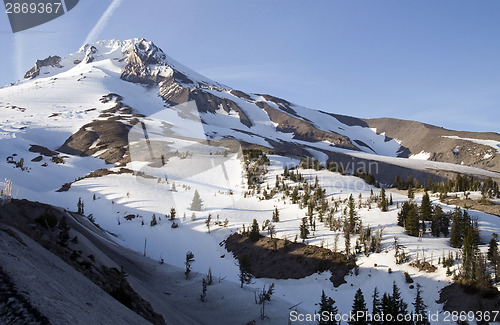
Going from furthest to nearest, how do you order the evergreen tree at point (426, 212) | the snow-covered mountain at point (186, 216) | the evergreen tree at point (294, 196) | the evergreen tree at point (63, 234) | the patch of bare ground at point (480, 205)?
the evergreen tree at point (294, 196) < the patch of bare ground at point (480, 205) < the evergreen tree at point (426, 212) < the snow-covered mountain at point (186, 216) < the evergreen tree at point (63, 234)

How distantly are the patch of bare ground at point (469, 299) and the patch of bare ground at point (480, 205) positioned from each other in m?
10.8

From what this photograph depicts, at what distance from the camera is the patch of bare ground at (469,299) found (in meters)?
12.6

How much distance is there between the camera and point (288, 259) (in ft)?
67.7

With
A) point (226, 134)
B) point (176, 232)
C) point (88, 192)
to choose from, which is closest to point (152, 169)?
point (88, 192)

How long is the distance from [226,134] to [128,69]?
5010 inches

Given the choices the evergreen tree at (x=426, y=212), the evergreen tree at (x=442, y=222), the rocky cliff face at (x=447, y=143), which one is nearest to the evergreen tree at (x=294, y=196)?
the evergreen tree at (x=426, y=212)

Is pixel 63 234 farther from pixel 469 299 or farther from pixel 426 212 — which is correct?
pixel 426 212

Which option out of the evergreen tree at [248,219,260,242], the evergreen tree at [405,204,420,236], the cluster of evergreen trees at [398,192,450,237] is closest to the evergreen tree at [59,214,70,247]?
the evergreen tree at [248,219,260,242]

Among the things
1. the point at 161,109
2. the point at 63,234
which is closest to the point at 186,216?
the point at 63,234

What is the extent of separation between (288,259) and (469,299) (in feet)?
32.9

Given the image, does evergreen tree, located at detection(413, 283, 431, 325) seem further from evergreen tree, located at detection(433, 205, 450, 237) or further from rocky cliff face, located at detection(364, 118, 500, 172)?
rocky cliff face, located at detection(364, 118, 500, 172)

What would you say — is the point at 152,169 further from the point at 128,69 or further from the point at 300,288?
the point at 128,69

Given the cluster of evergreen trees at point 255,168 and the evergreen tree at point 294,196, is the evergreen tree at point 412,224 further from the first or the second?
the cluster of evergreen trees at point 255,168

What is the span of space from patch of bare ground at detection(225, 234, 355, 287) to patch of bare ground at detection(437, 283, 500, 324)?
502 centimetres
